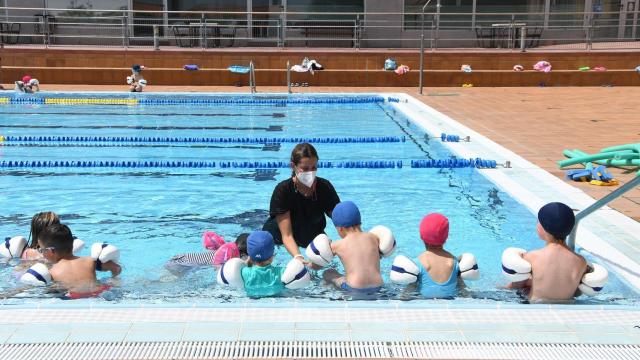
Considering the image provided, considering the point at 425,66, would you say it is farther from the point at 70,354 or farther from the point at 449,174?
the point at 70,354

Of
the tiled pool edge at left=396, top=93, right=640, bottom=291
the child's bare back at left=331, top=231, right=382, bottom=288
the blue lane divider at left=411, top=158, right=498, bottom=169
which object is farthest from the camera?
the blue lane divider at left=411, top=158, right=498, bottom=169

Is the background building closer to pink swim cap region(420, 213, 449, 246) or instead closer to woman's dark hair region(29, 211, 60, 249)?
woman's dark hair region(29, 211, 60, 249)

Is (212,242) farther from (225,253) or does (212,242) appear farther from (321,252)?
(321,252)

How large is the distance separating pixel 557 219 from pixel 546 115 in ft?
29.7

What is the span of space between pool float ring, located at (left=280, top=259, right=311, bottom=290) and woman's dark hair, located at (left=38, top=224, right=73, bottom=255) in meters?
1.32

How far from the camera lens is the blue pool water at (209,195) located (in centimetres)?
474

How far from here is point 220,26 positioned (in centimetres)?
2094

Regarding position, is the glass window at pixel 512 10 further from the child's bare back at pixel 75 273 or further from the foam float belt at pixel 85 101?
the child's bare back at pixel 75 273

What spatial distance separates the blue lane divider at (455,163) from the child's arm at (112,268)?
4.61 m

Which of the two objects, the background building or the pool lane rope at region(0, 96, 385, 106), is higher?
the background building

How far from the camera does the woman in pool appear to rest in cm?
458

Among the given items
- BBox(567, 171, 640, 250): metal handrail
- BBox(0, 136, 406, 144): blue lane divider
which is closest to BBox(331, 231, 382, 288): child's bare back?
BBox(567, 171, 640, 250): metal handrail

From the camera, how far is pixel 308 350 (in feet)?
9.90

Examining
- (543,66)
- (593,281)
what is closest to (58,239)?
(593,281)
